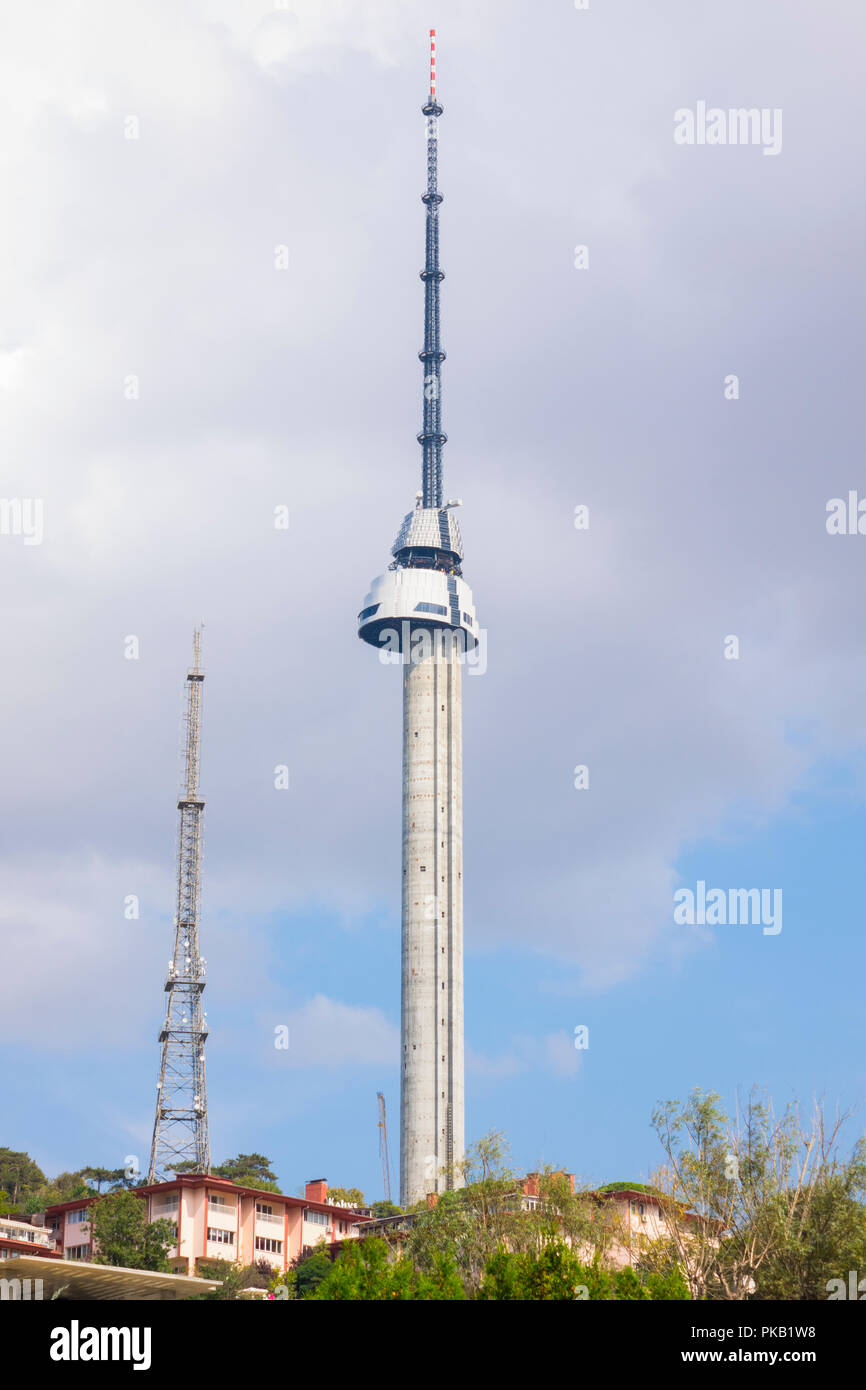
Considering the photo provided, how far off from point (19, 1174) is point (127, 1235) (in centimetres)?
7386

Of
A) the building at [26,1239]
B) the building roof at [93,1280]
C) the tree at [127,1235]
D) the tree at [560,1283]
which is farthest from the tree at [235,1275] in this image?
the tree at [560,1283]

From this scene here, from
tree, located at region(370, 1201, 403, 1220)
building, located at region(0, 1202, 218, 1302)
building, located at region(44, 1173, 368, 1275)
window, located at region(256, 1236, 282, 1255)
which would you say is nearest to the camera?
building, located at region(0, 1202, 218, 1302)

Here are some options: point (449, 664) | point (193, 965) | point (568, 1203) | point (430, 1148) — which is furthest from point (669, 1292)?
point (449, 664)

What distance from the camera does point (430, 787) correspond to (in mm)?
163375

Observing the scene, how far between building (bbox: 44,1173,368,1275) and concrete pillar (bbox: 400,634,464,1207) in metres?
38.3

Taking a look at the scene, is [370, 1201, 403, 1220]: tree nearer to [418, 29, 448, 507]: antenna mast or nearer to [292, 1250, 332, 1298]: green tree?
[292, 1250, 332, 1298]: green tree

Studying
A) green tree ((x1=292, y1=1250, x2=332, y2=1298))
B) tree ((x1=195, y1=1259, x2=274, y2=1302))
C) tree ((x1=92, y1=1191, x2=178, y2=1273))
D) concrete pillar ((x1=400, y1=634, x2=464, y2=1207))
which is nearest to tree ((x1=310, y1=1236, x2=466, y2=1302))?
tree ((x1=195, y1=1259, x2=274, y2=1302))

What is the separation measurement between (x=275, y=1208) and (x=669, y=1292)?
7270 centimetres

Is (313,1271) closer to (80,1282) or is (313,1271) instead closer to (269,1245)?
(269,1245)

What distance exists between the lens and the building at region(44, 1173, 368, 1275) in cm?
10688

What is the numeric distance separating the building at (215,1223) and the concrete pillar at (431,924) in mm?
38250

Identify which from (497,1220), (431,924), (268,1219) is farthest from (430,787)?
(497,1220)

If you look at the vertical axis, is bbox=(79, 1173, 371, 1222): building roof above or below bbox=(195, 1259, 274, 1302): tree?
above
